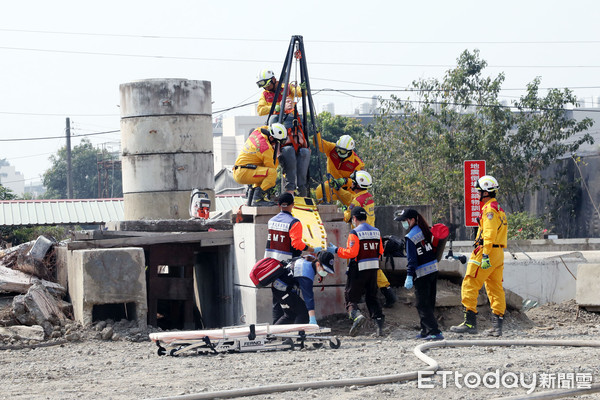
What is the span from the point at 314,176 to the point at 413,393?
7724mm

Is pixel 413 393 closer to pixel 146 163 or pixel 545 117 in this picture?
pixel 146 163

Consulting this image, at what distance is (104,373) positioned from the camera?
8.85 m

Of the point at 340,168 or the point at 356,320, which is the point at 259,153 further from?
the point at 356,320

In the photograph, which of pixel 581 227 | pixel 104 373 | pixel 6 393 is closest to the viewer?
pixel 6 393

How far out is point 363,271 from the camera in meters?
11.4

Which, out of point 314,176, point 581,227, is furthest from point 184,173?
point 581,227

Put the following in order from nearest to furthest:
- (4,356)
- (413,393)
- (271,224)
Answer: (413,393), (4,356), (271,224)

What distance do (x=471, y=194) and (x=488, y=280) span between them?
26.9 ft

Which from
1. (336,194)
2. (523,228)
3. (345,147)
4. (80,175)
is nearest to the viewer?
(345,147)

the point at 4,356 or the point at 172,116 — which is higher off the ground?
the point at 172,116

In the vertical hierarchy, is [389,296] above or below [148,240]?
below

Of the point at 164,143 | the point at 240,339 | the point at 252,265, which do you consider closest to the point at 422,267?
the point at 240,339

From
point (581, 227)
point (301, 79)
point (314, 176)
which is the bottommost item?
point (581, 227)

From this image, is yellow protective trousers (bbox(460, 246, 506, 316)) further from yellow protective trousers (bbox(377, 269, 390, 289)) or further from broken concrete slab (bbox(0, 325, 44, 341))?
broken concrete slab (bbox(0, 325, 44, 341))
